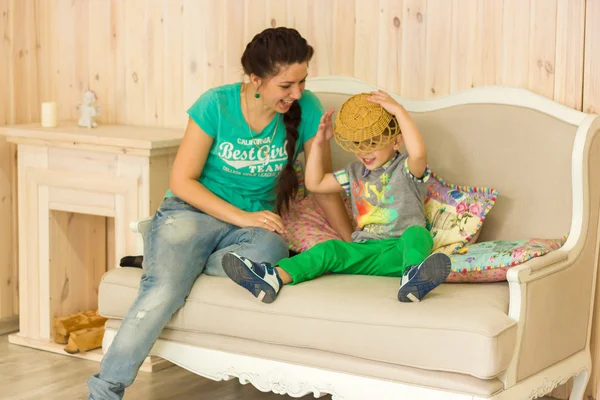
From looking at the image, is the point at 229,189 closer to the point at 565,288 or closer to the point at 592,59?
the point at 565,288

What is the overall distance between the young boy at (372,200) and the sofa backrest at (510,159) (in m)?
0.20

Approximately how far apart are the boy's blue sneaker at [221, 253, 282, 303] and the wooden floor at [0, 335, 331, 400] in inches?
25.0

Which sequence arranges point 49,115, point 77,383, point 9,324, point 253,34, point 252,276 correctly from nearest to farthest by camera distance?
1. point 252,276
2. point 77,383
3. point 253,34
4. point 49,115
5. point 9,324

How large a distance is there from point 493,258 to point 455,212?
276 mm

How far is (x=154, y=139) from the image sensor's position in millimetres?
3107

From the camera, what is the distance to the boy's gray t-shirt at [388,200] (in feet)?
8.65

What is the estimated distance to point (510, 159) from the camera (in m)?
2.76

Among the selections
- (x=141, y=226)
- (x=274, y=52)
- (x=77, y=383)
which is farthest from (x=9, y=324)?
(x=274, y=52)

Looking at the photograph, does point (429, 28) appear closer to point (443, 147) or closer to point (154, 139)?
point (443, 147)

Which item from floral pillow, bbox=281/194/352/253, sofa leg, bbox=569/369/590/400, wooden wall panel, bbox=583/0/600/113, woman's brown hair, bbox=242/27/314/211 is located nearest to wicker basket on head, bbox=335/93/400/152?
woman's brown hair, bbox=242/27/314/211

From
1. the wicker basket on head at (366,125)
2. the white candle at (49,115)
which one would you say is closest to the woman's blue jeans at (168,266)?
the wicker basket on head at (366,125)

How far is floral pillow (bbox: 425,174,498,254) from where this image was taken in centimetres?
266

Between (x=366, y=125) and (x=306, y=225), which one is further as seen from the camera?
(x=306, y=225)

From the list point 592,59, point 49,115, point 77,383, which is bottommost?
point 77,383
